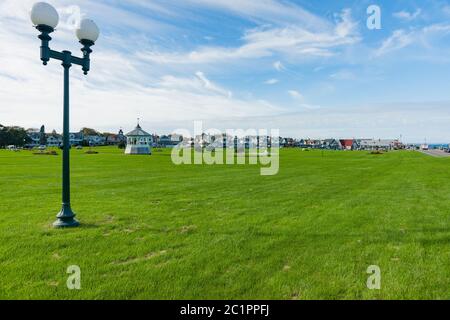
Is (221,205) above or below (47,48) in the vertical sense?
below

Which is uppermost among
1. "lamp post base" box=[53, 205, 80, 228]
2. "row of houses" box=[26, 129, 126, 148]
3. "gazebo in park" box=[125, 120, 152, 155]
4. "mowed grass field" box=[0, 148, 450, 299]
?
"row of houses" box=[26, 129, 126, 148]

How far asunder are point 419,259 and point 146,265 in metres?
5.28

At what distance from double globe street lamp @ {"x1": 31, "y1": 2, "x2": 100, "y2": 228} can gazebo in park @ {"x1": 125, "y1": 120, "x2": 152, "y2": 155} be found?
5916cm

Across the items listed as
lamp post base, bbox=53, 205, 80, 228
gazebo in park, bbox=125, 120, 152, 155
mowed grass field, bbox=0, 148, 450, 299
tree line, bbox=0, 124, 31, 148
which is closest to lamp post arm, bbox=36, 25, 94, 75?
lamp post base, bbox=53, 205, 80, 228

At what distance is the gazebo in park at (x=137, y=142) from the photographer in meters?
66.2

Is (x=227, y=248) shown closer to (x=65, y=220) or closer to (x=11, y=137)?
(x=65, y=220)

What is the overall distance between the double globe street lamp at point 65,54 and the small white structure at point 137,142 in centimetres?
5915

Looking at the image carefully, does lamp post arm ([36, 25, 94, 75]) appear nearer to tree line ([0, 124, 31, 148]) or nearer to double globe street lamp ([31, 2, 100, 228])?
double globe street lamp ([31, 2, 100, 228])

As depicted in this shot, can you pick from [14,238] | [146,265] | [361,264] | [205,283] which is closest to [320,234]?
[361,264]

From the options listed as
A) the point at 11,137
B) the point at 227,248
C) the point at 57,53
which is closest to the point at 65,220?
the point at 57,53

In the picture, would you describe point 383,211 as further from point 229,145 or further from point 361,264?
point 229,145

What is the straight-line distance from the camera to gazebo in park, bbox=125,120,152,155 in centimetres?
6623

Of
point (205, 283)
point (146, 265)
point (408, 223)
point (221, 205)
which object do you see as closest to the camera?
point (205, 283)
